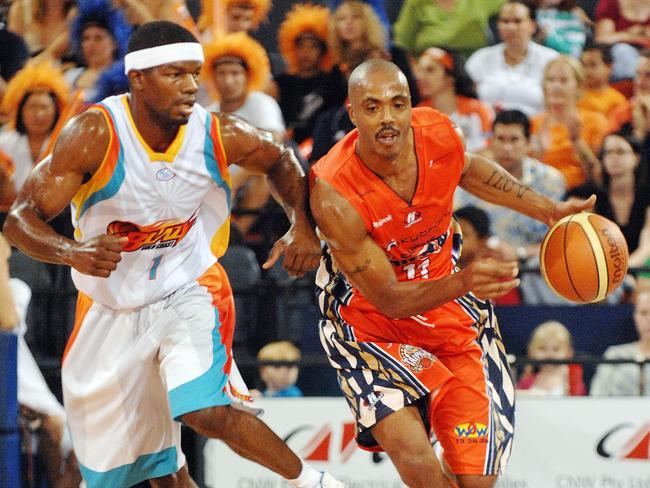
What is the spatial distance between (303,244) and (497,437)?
3.59ft

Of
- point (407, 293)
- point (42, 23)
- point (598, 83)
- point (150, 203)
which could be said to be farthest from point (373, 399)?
point (42, 23)

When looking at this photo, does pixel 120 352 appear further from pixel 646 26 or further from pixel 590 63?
pixel 646 26

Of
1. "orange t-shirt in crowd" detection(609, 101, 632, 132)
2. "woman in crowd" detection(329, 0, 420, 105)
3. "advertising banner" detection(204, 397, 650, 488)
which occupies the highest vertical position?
"woman in crowd" detection(329, 0, 420, 105)

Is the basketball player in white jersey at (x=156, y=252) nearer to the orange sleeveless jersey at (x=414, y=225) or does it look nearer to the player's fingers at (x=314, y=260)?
the player's fingers at (x=314, y=260)

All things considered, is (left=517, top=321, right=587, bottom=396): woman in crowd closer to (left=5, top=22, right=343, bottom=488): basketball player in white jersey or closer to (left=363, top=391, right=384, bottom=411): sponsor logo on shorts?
(left=363, top=391, right=384, bottom=411): sponsor logo on shorts

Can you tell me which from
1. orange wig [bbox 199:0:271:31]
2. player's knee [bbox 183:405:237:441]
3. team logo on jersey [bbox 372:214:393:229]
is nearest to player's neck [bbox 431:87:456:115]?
orange wig [bbox 199:0:271:31]

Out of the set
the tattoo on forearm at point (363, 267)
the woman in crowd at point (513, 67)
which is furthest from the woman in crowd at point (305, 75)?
the tattoo on forearm at point (363, 267)

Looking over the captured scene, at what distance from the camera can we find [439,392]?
4895 millimetres

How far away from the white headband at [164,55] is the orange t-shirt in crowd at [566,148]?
3.44 meters

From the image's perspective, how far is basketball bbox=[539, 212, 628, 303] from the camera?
4672 millimetres

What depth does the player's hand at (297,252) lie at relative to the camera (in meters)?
4.73

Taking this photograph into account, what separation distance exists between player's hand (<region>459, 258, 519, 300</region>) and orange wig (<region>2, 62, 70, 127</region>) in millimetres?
4245

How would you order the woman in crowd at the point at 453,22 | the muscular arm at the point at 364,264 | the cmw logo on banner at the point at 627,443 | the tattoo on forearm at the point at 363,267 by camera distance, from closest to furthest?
the muscular arm at the point at 364,264 < the tattoo on forearm at the point at 363,267 < the cmw logo on banner at the point at 627,443 < the woman in crowd at the point at 453,22

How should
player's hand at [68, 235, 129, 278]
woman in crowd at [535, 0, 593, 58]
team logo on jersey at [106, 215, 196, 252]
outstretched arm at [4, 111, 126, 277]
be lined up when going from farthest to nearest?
woman in crowd at [535, 0, 593, 58] < team logo on jersey at [106, 215, 196, 252] < outstretched arm at [4, 111, 126, 277] < player's hand at [68, 235, 129, 278]
